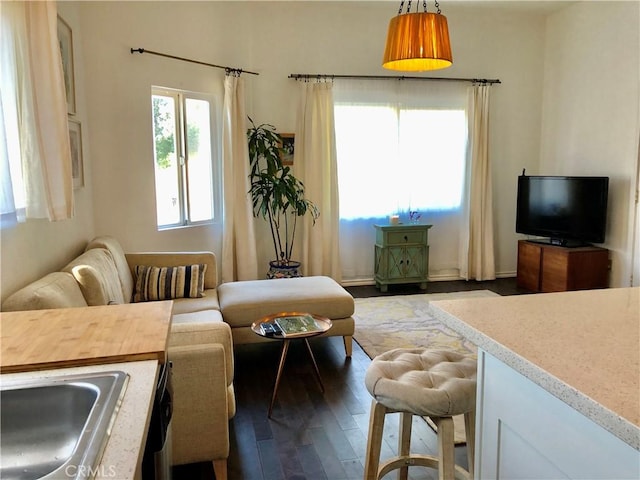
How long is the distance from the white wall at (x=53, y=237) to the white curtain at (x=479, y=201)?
13.2ft

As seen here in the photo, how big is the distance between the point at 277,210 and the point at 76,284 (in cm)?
305

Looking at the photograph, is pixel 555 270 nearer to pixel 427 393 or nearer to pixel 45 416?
pixel 427 393

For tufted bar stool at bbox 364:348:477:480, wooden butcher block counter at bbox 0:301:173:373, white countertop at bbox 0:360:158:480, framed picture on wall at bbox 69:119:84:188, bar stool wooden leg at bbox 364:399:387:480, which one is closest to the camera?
white countertop at bbox 0:360:158:480

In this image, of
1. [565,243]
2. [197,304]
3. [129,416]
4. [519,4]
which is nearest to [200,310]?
[197,304]

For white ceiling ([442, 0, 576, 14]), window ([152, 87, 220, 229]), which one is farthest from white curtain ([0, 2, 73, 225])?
white ceiling ([442, 0, 576, 14])

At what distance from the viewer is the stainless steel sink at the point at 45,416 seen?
1.08 metres

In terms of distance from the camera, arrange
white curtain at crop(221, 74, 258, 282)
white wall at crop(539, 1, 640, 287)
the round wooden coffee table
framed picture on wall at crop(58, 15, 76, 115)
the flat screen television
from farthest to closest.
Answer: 1. white curtain at crop(221, 74, 258, 282)
2. the flat screen television
3. white wall at crop(539, 1, 640, 287)
4. framed picture on wall at crop(58, 15, 76, 115)
5. the round wooden coffee table

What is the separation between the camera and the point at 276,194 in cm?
492

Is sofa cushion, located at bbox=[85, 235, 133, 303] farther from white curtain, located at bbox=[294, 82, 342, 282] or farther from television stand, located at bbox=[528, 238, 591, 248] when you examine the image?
television stand, located at bbox=[528, 238, 591, 248]

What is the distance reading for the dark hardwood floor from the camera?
224cm

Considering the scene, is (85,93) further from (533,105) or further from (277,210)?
(533,105)

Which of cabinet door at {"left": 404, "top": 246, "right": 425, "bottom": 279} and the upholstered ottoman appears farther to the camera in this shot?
cabinet door at {"left": 404, "top": 246, "right": 425, "bottom": 279}

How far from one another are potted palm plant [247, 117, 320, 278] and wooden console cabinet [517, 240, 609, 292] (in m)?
2.42

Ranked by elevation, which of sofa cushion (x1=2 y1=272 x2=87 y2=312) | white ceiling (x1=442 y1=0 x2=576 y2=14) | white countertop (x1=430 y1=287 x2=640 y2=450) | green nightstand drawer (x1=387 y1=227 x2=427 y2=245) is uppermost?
white ceiling (x1=442 y1=0 x2=576 y2=14)
